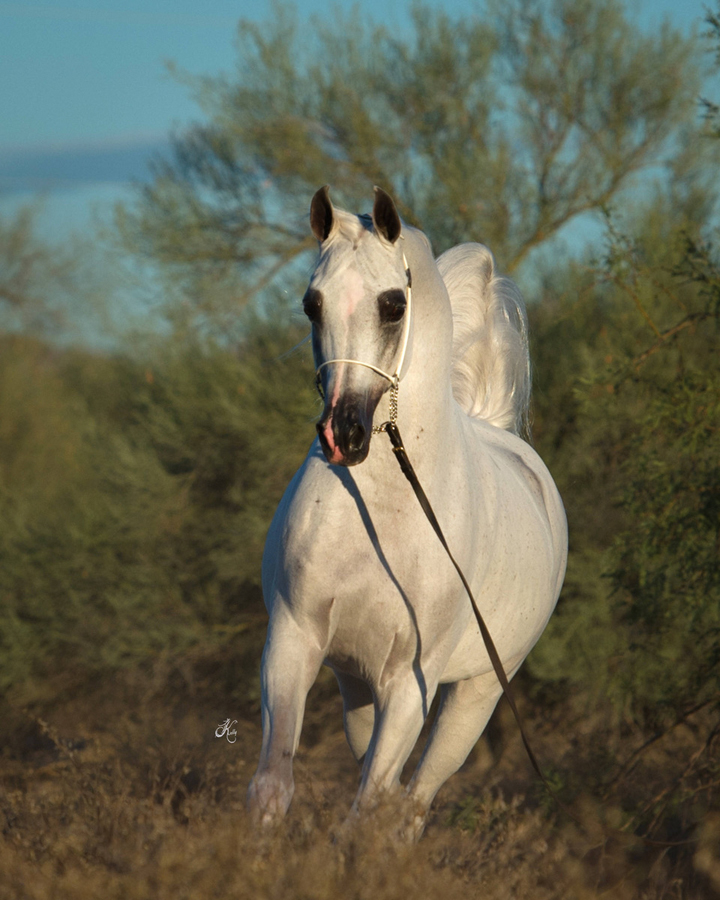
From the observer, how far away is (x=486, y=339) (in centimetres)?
484

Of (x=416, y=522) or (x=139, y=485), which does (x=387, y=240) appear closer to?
(x=416, y=522)

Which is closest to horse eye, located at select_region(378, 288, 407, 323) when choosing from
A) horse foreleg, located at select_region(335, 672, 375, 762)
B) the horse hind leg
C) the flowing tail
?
horse foreleg, located at select_region(335, 672, 375, 762)

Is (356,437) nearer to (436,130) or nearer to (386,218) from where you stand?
(386,218)

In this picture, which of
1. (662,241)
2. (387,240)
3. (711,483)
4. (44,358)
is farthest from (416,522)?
(44,358)

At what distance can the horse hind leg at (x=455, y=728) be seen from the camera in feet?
12.8

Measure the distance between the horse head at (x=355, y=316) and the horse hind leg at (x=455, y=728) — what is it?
168 cm

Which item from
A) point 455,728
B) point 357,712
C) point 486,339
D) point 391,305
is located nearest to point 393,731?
point 357,712

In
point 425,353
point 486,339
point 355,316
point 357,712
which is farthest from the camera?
point 486,339

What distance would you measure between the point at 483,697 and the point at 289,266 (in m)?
8.63

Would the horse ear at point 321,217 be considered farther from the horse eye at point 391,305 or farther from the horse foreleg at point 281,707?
the horse foreleg at point 281,707

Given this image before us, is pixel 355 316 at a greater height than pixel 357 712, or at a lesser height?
greater

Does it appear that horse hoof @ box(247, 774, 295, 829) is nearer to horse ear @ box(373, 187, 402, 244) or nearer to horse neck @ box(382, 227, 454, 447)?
horse neck @ box(382, 227, 454, 447)

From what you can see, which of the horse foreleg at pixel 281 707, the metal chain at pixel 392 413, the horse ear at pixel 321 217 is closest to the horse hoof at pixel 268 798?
the horse foreleg at pixel 281 707

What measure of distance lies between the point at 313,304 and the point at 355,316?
0.13 metres
